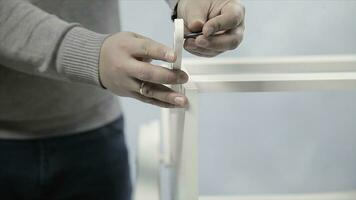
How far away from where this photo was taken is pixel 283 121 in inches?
36.3

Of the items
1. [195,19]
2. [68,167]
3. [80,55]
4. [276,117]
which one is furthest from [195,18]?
[276,117]

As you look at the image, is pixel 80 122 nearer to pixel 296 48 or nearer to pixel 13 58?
pixel 13 58

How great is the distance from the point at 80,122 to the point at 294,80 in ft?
1.21

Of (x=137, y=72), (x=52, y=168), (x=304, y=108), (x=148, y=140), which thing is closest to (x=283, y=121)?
(x=304, y=108)

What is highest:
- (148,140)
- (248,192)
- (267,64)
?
(267,64)

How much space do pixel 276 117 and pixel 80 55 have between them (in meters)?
0.59

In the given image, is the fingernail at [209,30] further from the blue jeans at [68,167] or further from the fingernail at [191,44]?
the blue jeans at [68,167]

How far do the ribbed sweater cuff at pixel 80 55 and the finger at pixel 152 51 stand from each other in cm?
5

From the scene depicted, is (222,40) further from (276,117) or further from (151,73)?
(276,117)

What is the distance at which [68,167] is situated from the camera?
26.8 inches

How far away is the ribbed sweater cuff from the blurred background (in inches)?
17.0

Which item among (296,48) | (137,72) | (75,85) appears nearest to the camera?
(137,72)

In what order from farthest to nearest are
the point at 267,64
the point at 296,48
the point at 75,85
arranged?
the point at 296,48, the point at 75,85, the point at 267,64

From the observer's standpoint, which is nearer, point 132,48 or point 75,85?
point 132,48
